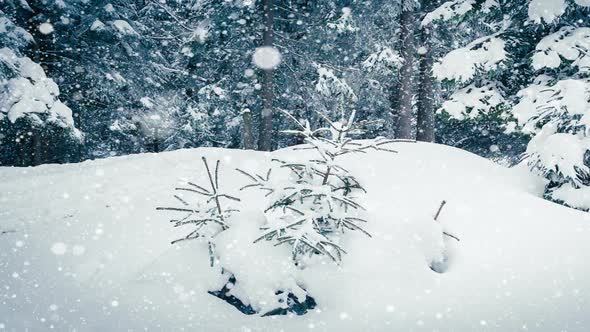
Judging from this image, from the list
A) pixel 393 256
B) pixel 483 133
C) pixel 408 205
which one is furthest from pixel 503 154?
pixel 393 256

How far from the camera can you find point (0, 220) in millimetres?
5180

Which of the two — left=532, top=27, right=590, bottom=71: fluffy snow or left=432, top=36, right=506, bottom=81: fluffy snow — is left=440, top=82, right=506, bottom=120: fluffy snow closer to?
left=432, top=36, right=506, bottom=81: fluffy snow

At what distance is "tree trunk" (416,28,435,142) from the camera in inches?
449

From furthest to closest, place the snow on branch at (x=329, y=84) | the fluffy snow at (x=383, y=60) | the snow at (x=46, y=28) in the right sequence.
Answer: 1. the snow on branch at (x=329, y=84)
2. the fluffy snow at (x=383, y=60)
3. the snow at (x=46, y=28)

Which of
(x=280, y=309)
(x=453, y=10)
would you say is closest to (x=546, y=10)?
Answer: (x=453, y=10)

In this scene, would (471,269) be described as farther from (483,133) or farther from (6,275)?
(483,133)

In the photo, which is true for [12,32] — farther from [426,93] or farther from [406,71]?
[426,93]

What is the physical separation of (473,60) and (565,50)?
62.1 inches

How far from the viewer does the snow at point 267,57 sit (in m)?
12.3

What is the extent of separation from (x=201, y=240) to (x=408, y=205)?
2.38 m

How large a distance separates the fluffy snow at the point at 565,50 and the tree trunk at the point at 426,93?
4314 millimetres

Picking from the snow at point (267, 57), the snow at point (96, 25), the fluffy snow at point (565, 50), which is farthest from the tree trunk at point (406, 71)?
the snow at point (96, 25)

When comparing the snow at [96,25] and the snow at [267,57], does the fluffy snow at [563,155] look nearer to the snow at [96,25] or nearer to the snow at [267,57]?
the snow at [267,57]

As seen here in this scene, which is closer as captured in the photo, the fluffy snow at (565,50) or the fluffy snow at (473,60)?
the fluffy snow at (565,50)
